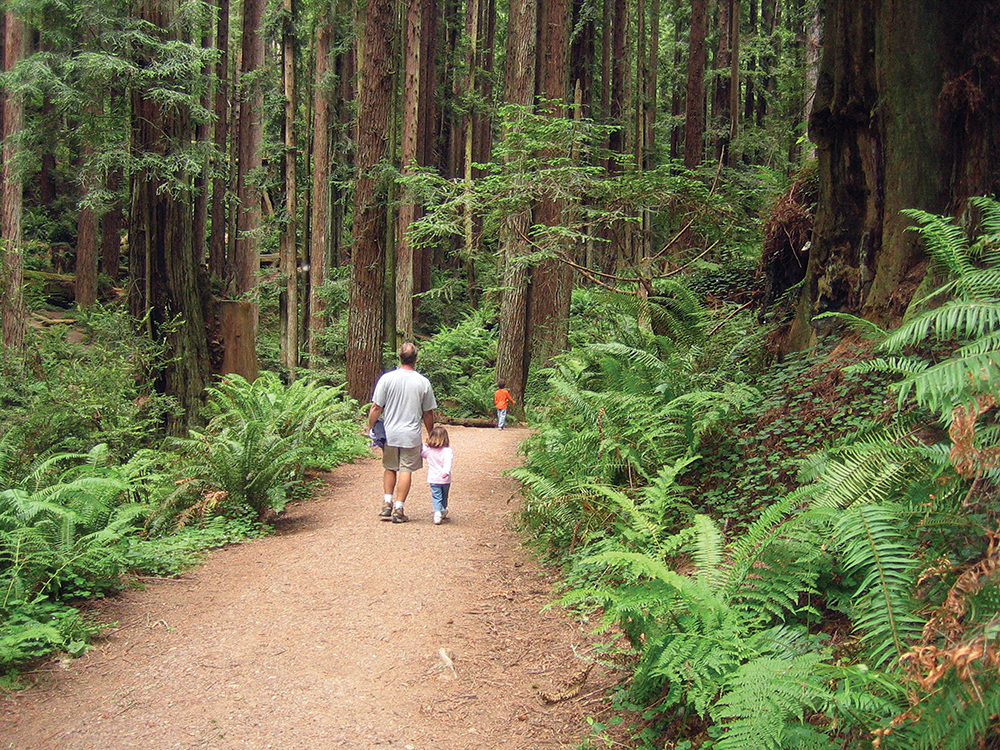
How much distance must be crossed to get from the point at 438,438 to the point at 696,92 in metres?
17.2

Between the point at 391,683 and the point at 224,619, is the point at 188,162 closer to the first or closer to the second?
the point at 224,619

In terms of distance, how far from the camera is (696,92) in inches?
831

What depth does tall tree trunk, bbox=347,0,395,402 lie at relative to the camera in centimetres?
1375

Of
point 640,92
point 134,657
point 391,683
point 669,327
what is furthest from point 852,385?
point 640,92

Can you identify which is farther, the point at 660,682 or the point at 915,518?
the point at 660,682

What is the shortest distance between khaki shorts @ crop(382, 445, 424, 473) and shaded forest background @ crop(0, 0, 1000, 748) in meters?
1.01

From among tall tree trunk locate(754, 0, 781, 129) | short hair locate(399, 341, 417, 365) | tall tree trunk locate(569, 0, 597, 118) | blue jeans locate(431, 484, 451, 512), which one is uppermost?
tall tree trunk locate(754, 0, 781, 129)

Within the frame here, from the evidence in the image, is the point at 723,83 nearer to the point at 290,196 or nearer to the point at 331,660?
the point at 290,196

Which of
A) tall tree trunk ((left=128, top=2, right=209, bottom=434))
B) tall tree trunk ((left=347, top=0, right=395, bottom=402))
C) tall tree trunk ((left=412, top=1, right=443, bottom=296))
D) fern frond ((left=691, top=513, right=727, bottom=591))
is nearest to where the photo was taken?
fern frond ((left=691, top=513, right=727, bottom=591))

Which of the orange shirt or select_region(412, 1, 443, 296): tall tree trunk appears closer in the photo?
the orange shirt

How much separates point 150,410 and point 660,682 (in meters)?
8.58

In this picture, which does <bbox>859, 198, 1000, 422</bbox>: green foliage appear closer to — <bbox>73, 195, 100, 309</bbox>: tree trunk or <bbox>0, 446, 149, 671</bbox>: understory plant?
<bbox>0, 446, 149, 671</bbox>: understory plant

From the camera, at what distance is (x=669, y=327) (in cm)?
755

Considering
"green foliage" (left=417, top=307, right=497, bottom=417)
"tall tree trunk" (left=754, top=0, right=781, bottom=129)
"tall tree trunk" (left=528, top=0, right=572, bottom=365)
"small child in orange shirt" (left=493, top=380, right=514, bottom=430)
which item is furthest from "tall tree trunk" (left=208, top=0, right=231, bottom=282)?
"tall tree trunk" (left=754, top=0, right=781, bottom=129)
